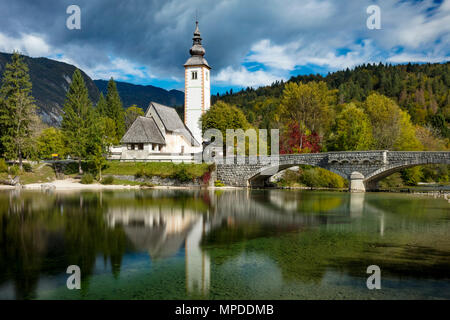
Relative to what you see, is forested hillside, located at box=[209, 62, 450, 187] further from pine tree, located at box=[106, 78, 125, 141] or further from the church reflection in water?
the church reflection in water

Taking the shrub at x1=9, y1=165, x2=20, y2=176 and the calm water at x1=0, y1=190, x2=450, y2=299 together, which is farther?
the shrub at x1=9, y1=165, x2=20, y2=176

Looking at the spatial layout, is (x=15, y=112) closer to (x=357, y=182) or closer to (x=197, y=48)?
(x=197, y=48)

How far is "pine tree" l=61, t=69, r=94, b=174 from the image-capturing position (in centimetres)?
5041

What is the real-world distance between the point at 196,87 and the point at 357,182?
1361 inches

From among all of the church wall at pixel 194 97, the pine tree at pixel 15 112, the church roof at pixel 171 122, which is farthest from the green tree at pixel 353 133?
the pine tree at pixel 15 112

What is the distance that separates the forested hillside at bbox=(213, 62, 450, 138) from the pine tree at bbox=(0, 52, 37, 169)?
161 ft

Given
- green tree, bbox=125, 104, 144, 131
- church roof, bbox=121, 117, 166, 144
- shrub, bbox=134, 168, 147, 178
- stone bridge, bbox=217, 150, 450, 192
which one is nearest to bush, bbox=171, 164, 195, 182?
shrub, bbox=134, 168, 147, 178

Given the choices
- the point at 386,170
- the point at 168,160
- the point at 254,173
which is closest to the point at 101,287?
the point at 386,170

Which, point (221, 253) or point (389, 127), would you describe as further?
point (389, 127)

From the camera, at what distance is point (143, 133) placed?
5459 centimetres

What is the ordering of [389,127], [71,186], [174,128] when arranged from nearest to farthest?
[71,186], [389,127], [174,128]

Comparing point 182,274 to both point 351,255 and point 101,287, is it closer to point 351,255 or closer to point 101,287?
point 101,287

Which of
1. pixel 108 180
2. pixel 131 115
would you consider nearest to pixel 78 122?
pixel 108 180
